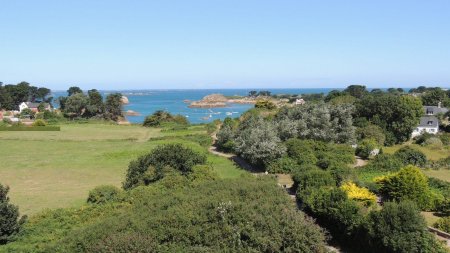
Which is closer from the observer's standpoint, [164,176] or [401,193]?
[401,193]

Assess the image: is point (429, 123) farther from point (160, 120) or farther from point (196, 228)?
point (196, 228)

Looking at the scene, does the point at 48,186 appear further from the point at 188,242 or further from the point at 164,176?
the point at 188,242

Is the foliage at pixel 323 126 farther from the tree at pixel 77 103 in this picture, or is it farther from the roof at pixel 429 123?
the tree at pixel 77 103

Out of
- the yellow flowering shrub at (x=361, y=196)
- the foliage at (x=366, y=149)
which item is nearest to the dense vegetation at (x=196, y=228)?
the yellow flowering shrub at (x=361, y=196)

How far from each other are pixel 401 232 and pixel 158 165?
1483 centimetres

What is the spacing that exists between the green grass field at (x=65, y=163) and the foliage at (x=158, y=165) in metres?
3.42

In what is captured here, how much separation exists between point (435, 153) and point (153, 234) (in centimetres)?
3292

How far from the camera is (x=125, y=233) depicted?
46.3 ft

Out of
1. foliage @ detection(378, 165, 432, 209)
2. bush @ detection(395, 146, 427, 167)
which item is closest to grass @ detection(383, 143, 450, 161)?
bush @ detection(395, 146, 427, 167)

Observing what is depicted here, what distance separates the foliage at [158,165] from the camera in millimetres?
24344

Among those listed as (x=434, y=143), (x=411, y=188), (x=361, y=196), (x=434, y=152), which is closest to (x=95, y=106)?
(x=434, y=143)

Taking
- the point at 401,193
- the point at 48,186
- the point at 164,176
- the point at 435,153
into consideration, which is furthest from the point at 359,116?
the point at 48,186

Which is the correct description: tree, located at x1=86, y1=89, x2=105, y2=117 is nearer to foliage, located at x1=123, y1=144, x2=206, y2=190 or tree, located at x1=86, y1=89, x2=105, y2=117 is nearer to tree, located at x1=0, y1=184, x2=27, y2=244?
foliage, located at x1=123, y1=144, x2=206, y2=190

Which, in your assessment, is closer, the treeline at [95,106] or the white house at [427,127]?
the white house at [427,127]
